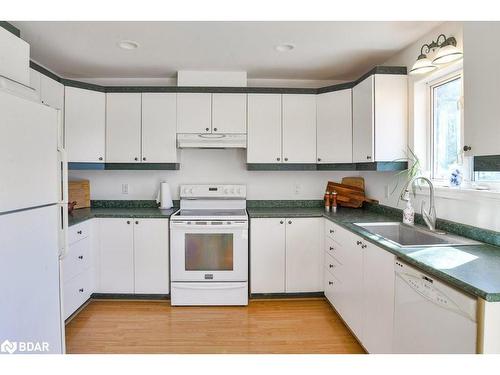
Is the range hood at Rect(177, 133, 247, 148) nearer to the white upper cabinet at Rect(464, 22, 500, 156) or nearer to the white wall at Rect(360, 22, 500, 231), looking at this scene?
the white wall at Rect(360, 22, 500, 231)

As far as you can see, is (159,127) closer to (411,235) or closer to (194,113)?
(194,113)

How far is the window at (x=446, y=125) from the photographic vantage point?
2.04 metres

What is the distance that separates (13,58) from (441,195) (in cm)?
296

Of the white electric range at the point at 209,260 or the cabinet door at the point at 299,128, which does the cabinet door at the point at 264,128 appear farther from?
the white electric range at the point at 209,260

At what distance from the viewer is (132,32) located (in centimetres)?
221

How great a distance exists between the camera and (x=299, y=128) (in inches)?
119

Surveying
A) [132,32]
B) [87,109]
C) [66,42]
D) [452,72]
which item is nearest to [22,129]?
[132,32]

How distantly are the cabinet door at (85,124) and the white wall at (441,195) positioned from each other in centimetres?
279

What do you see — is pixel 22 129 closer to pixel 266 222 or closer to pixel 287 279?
pixel 266 222

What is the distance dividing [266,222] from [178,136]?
124 centimetres

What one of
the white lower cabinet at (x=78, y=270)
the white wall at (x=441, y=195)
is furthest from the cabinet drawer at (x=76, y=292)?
the white wall at (x=441, y=195)

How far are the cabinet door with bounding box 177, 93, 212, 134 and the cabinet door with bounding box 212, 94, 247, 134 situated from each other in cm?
6

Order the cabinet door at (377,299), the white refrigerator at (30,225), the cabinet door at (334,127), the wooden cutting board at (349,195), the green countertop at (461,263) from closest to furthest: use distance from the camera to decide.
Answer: the green countertop at (461,263) → the white refrigerator at (30,225) → the cabinet door at (377,299) → the cabinet door at (334,127) → the wooden cutting board at (349,195)

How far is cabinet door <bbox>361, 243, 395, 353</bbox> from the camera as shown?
167cm
